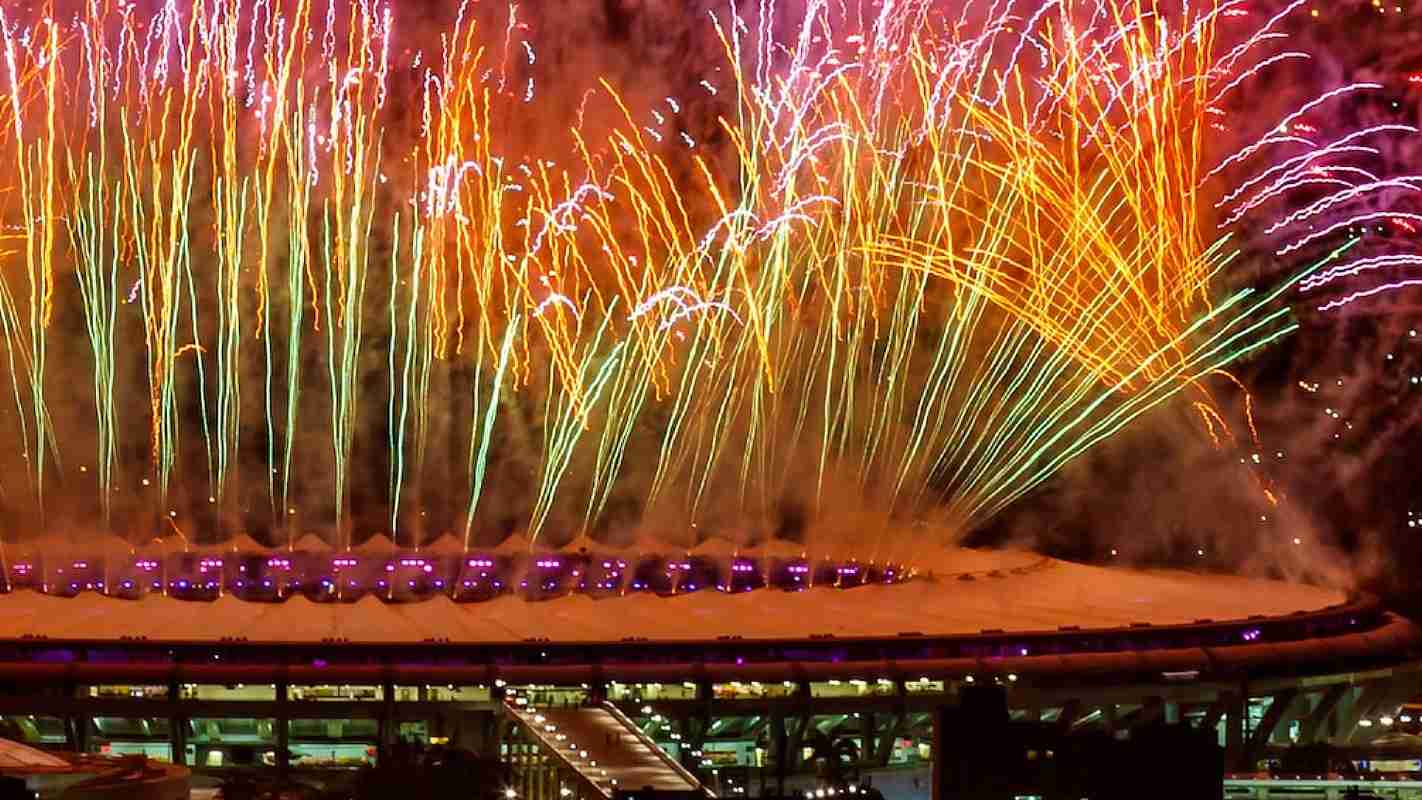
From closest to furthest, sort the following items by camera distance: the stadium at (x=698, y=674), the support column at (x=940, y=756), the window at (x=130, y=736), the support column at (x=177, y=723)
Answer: the support column at (x=940, y=756)
the support column at (x=177, y=723)
the stadium at (x=698, y=674)
the window at (x=130, y=736)

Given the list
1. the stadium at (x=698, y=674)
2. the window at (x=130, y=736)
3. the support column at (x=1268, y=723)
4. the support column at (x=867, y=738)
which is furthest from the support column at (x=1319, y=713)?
the window at (x=130, y=736)

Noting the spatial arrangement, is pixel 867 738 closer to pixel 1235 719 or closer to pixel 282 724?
pixel 1235 719

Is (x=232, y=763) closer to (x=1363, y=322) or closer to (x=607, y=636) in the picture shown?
(x=607, y=636)

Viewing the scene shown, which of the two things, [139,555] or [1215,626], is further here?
[139,555]

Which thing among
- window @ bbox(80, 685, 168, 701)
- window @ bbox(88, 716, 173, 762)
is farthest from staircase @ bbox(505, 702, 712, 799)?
window @ bbox(88, 716, 173, 762)

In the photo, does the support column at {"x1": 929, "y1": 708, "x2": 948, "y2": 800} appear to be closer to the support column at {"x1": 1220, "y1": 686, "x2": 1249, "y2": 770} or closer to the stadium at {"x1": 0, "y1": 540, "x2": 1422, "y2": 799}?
the stadium at {"x1": 0, "y1": 540, "x2": 1422, "y2": 799}

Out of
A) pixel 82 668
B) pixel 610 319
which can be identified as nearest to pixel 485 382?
pixel 610 319

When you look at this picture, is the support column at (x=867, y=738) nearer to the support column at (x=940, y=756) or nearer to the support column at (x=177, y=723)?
the support column at (x=940, y=756)

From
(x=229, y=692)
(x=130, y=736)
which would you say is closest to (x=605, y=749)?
(x=229, y=692)
